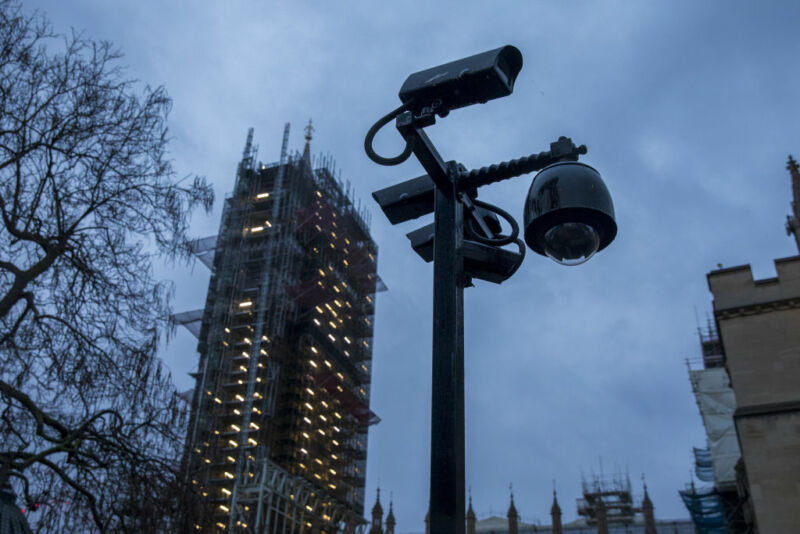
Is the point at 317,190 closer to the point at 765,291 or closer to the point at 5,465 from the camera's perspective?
the point at 765,291

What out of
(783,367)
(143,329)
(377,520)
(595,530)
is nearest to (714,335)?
(595,530)

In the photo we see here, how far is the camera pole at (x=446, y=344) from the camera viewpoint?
11.3 feet

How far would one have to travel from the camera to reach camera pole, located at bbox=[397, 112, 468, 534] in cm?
346

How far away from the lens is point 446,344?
3.82m

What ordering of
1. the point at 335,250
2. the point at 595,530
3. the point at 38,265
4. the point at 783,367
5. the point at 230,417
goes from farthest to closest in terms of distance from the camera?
1. the point at 335,250
2. the point at 595,530
3. the point at 230,417
4. the point at 783,367
5. the point at 38,265

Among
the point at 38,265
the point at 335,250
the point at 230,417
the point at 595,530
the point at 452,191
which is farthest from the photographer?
the point at 335,250

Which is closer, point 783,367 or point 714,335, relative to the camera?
point 783,367

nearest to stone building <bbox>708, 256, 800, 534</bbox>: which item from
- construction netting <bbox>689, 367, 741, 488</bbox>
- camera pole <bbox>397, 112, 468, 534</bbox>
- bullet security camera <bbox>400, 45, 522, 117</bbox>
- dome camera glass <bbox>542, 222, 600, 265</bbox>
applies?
dome camera glass <bbox>542, 222, 600, 265</bbox>

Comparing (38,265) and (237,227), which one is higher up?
(237,227)

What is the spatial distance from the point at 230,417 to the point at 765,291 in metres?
46.9

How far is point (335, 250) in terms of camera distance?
6988 centimetres

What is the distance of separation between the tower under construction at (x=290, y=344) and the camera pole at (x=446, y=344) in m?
51.6

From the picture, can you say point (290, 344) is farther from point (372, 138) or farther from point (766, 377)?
point (372, 138)

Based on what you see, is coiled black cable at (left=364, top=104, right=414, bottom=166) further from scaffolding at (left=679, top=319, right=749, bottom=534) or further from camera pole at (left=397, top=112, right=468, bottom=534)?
scaffolding at (left=679, top=319, right=749, bottom=534)
